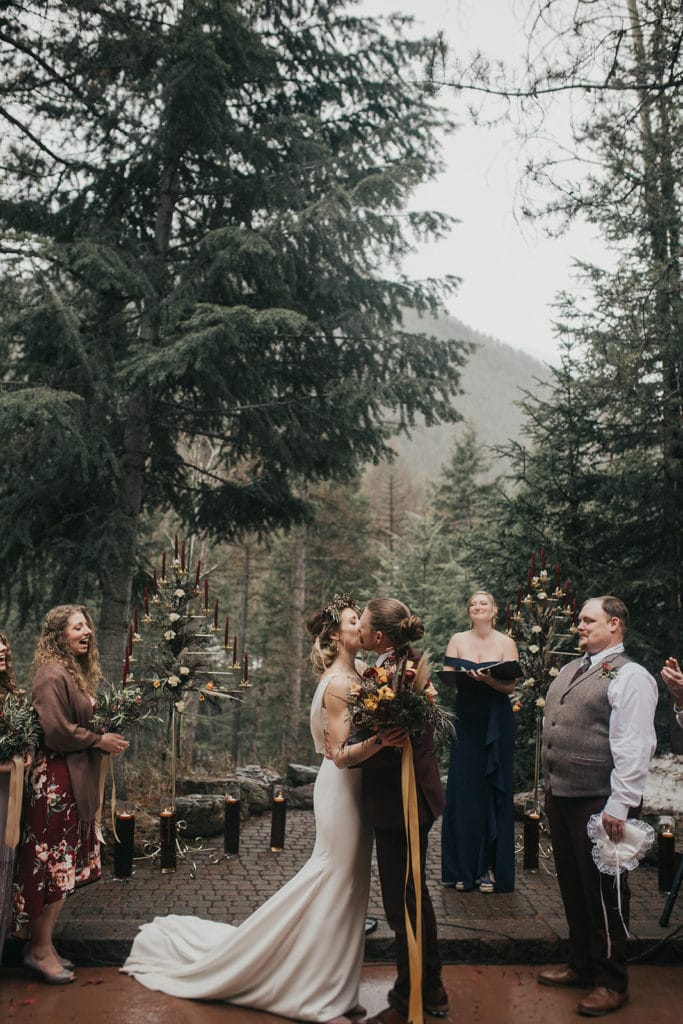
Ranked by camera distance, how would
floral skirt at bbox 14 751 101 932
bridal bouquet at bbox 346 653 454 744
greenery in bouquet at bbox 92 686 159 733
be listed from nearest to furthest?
1. bridal bouquet at bbox 346 653 454 744
2. floral skirt at bbox 14 751 101 932
3. greenery in bouquet at bbox 92 686 159 733

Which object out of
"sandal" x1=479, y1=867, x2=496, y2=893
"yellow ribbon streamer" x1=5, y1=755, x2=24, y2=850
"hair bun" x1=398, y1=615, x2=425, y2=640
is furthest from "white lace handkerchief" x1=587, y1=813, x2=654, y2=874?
"yellow ribbon streamer" x1=5, y1=755, x2=24, y2=850

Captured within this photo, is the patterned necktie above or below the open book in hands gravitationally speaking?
above

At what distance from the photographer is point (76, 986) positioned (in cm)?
465

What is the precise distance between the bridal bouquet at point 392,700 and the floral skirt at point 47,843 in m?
1.81

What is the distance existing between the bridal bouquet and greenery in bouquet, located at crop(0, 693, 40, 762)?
69.1 inches

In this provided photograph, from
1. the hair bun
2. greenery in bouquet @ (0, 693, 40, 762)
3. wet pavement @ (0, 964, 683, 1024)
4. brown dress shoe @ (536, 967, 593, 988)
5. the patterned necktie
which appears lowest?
wet pavement @ (0, 964, 683, 1024)

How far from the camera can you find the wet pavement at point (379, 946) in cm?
439

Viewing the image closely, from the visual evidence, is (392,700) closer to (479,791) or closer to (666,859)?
(479,791)

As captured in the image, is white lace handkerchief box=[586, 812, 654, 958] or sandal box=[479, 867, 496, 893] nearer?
white lace handkerchief box=[586, 812, 654, 958]

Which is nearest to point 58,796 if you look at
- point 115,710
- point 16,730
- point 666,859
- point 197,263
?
point 16,730

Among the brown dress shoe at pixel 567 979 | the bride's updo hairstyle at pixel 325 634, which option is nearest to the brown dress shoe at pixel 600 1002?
the brown dress shoe at pixel 567 979

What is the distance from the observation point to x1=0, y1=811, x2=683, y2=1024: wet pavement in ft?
14.4

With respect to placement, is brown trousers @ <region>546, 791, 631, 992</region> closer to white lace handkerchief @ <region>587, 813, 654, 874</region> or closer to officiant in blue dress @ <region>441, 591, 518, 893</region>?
white lace handkerchief @ <region>587, 813, 654, 874</region>

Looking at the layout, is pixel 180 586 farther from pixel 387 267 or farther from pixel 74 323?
pixel 387 267
